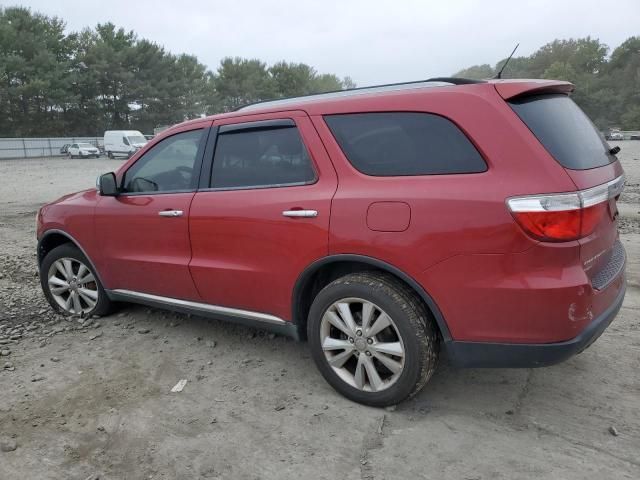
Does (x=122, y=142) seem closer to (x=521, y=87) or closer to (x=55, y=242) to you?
(x=55, y=242)

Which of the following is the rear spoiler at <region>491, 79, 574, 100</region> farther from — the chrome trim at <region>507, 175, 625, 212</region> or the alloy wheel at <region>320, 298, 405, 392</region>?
the alloy wheel at <region>320, 298, 405, 392</region>

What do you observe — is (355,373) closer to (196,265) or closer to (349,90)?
(196,265)

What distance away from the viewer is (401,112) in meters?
2.86

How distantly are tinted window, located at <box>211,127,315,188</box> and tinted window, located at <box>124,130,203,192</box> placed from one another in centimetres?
25

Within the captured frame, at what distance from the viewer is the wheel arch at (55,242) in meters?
4.43

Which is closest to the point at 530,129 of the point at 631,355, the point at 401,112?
→ the point at 401,112

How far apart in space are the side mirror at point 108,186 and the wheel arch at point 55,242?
0.65 m

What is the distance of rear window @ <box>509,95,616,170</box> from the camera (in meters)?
2.57

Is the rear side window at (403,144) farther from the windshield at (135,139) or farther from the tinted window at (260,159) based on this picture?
the windshield at (135,139)

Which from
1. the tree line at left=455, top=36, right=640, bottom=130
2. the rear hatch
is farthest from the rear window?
the tree line at left=455, top=36, right=640, bottom=130

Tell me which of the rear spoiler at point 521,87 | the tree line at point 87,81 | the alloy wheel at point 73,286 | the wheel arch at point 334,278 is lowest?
the alloy wheel at point 73,286

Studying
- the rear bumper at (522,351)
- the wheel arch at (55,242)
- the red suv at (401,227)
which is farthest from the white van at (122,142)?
the rear bumper at (522,351)

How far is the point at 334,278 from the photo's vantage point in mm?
3230

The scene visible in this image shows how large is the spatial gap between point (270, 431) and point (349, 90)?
2.18 m
